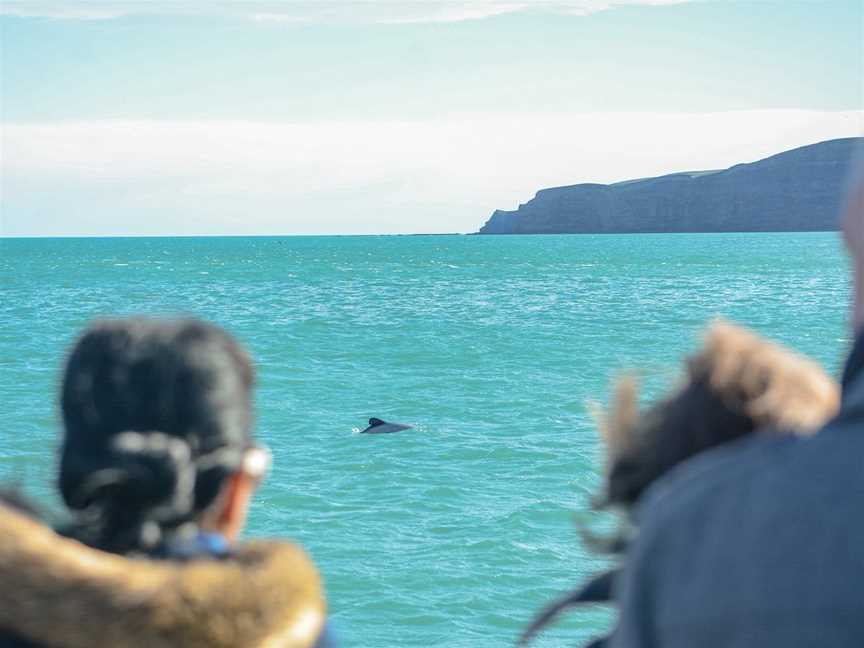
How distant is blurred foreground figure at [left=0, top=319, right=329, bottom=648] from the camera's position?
1.47m

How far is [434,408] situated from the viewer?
1905cm

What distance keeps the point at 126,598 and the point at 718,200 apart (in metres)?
144

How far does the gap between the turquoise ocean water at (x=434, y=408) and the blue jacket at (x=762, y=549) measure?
17.5 inches

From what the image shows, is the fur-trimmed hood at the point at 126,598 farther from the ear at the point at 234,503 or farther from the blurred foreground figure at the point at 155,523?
the ear at the point at 234,503

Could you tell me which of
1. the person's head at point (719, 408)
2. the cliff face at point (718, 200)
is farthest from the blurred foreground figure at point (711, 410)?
the cliff face at point (718, 200)

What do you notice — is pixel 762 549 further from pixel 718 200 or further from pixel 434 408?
pixel 718 200

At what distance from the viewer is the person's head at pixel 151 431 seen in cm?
161

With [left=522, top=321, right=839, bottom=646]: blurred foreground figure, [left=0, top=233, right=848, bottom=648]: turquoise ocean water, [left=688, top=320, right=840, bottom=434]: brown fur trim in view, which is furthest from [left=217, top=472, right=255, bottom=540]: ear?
[left=688, top=320, right=840, bottom=434]: brown fur trim

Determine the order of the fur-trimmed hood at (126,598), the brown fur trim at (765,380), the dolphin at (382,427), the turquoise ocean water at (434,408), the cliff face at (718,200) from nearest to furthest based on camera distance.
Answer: the brown fur trim at (765,380)
the fur-trimmed hood at (126,598)
the turquoise ocean water at (434,408)
the dolphin at (382,427)
the cliff face at (718,200)

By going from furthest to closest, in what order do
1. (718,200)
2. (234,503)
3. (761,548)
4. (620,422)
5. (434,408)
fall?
(718,200), (434,408), (234,503), (620,422), (761,548)

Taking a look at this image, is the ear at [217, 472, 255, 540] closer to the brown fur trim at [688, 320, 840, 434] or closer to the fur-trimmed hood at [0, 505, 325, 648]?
the fur-trimmed hood at [0, 505, 325, 648]

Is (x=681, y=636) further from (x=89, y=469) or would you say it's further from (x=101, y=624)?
(x=89, y=469)

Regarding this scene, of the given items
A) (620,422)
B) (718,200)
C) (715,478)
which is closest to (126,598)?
(620,422)

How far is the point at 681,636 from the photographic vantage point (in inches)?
39.5
